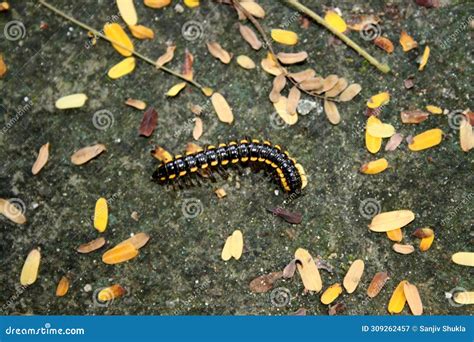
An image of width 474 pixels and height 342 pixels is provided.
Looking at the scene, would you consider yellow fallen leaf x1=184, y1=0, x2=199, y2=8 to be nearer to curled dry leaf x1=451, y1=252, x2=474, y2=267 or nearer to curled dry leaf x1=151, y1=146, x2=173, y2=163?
curled dry leaf x1=151, y1=146, x2=173, y2=163

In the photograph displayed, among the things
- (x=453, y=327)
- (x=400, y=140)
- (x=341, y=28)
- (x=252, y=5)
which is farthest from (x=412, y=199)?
(x=252, y=5)

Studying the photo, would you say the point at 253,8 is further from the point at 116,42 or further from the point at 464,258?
the point at 464,258

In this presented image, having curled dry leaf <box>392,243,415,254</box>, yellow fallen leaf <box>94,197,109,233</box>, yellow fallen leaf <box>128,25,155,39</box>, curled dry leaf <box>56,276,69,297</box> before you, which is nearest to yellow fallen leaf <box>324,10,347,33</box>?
yellow fallen leaf <box>128,25,155,39</box>

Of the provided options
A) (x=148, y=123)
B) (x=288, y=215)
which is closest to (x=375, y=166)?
(x=288, y=215)

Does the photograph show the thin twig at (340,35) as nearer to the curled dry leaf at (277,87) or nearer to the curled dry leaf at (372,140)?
the curled dry leaf at (372,140)

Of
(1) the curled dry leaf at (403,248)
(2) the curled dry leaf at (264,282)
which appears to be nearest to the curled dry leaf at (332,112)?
(1) the curled dry leaf at (403,248)

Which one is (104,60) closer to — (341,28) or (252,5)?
(252,5)

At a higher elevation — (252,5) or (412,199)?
(252,5)
